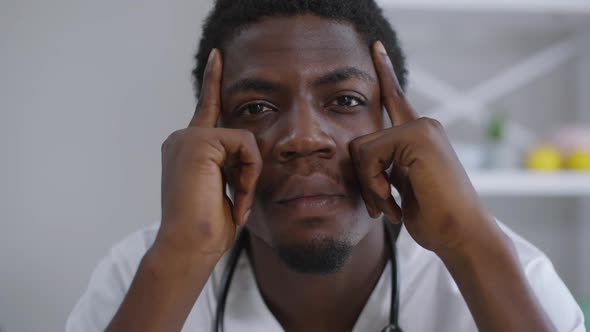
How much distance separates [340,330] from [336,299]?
5 centimetres

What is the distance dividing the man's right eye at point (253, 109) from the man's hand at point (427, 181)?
5.7 inches

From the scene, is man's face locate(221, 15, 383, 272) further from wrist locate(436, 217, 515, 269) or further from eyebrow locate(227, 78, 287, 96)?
wrist locate(436, 217, 515, 269)

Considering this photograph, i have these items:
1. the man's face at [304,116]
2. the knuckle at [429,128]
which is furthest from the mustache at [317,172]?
the knuckle at [429,128]

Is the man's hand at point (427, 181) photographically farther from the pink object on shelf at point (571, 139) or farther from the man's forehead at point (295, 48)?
the pink object on shelf at point (571, 139)

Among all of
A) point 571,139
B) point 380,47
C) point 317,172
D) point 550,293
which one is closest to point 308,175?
point 317,172

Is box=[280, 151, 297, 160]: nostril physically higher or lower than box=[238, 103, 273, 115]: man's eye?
lower

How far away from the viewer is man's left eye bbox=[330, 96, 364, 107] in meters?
0.81

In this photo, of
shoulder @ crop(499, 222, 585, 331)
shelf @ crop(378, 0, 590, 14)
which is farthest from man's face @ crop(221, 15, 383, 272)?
shelf @ crop(378, 0, 590, 14)

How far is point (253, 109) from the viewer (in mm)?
825

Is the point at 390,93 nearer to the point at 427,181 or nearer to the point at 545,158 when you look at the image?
the point at 427,181

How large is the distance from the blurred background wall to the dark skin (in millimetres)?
648

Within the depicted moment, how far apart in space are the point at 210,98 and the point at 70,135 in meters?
0.75

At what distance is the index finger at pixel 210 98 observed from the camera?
2.67 feet

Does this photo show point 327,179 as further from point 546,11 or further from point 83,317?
point 546,11
